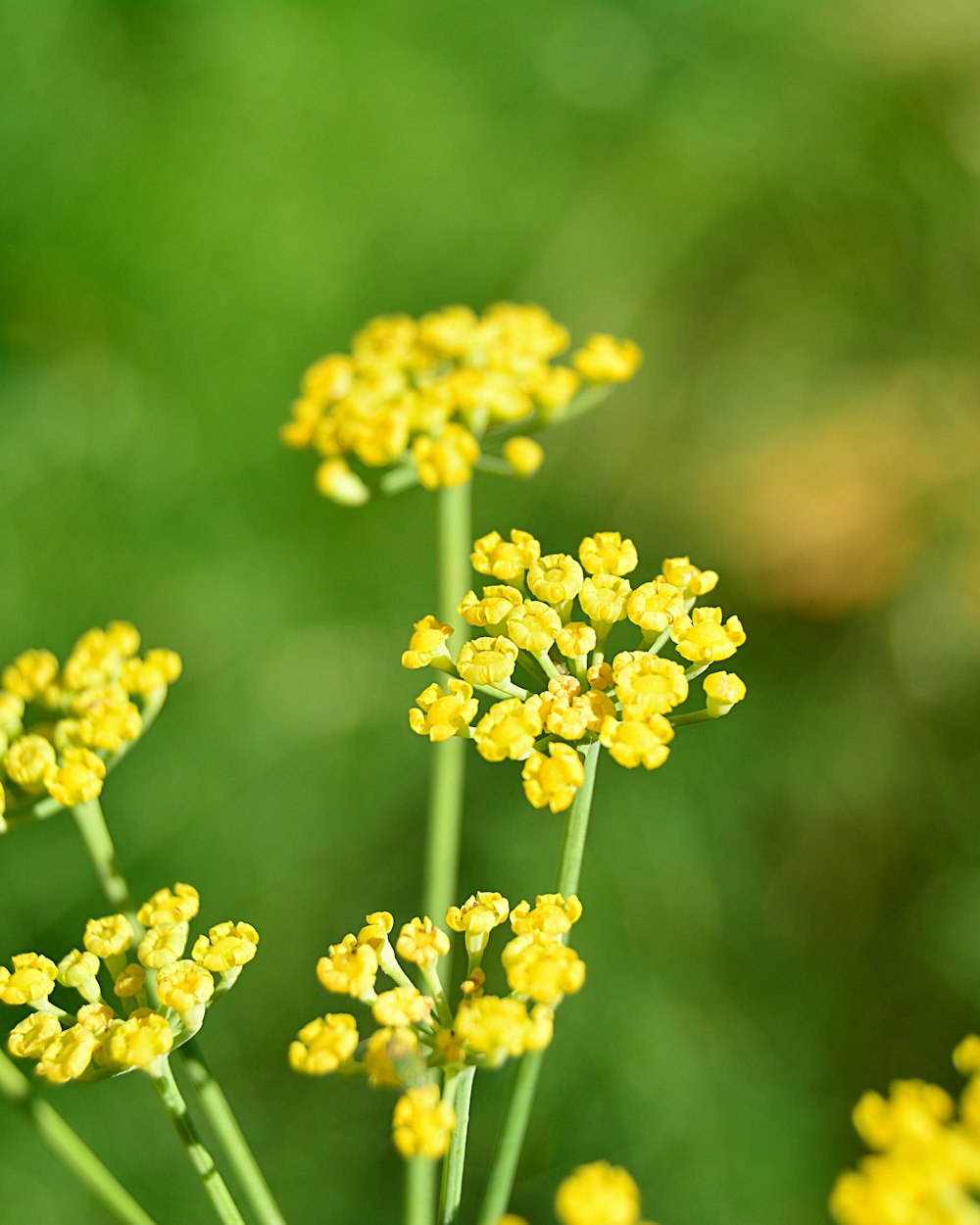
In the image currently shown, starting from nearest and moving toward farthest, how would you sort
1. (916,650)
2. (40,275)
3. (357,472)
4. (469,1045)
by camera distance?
1. (469,1045)
2. (916,650)
3. (40,275)
4. (357,472)

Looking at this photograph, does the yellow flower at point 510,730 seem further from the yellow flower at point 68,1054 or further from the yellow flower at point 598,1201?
the yellow flower at point 68,1054

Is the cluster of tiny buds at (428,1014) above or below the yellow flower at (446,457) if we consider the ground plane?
below

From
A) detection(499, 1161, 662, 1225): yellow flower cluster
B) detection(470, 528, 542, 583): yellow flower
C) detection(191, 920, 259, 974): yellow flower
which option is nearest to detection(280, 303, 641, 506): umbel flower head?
detection(470, 528, 542, 583): yellow flower

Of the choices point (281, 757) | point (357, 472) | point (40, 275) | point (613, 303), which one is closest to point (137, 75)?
point (40, 275)

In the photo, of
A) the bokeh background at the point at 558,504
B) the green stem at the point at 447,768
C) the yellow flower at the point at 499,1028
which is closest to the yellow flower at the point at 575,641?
the green stem at the point at 447,768

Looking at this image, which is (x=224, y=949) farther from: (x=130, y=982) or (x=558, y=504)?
(x=558, y=504)

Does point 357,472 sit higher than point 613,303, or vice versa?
point 613,303

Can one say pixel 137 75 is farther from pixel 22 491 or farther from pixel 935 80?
pixel 935 80
